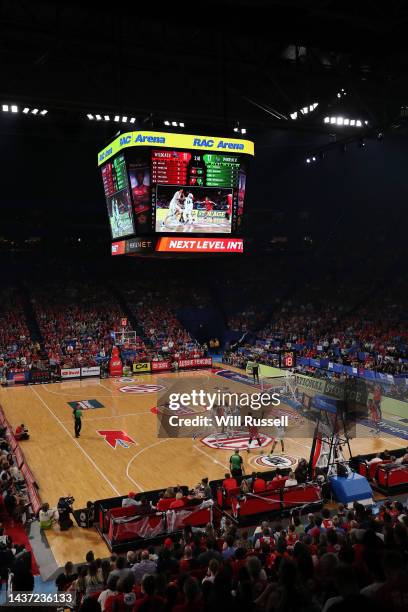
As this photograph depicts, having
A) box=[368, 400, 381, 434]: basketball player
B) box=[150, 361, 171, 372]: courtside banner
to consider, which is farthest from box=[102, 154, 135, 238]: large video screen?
box=[150, 361, 171, 372]: courtside banner

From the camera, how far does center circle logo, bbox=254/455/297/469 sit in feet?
60.7

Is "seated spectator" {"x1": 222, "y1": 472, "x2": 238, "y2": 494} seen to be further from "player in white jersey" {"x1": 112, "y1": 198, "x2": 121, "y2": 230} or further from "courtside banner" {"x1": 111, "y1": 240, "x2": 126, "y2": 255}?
"player in white jersey" {"x1": 112, "y1": 198, "x2": 121, "y2": 230}

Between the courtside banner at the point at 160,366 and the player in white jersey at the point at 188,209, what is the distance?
72.9 ft

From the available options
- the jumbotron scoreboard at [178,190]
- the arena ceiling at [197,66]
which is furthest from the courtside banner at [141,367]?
the arena ceiling at [197,66]

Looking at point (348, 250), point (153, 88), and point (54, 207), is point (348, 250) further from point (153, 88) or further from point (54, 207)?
point (153, 88)

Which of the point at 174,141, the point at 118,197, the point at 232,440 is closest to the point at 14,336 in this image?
the point at 232,440

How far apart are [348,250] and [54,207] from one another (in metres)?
26.3

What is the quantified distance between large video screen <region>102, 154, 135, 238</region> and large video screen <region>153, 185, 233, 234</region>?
0.95m

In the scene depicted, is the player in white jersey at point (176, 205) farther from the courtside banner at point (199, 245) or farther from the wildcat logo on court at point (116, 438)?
Answer: the wildcat logo on court at point (116, 438)

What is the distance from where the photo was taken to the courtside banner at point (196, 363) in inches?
1512

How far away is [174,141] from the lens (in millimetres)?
15922

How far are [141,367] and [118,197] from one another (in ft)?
70.4

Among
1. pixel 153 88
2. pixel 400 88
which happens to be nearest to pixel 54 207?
pixel 153 88

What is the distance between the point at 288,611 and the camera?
491 centimetres
